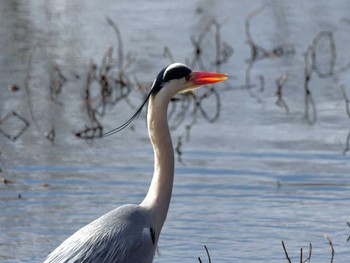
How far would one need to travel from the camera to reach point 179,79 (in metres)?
6.53

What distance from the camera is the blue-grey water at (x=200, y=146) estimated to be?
7.86m

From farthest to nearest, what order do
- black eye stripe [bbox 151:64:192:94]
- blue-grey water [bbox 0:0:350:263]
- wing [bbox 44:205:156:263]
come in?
blue-grey water [bbox 0:0:350:263] → black eye stripe [bbox 151:64:192:94] → wing [bbox 44:205:156:263]

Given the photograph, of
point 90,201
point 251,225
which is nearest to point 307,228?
point 251,225

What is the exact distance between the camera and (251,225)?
8008mm

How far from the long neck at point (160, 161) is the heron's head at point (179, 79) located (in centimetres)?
7

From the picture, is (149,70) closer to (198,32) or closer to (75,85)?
(75,85)

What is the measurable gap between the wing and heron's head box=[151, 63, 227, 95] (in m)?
0.79

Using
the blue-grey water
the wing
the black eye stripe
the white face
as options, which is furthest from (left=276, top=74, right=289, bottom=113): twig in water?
the wing

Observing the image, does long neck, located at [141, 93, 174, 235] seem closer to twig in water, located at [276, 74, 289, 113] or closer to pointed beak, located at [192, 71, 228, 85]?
pointed beak, located at [192, 71, 228, 85]

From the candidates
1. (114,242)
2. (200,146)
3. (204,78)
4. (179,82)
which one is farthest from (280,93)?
(114,242)

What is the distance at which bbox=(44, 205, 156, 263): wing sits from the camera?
606 centimetres

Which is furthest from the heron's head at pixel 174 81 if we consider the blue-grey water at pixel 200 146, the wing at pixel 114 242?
the blue-grey water at pixel 200 146

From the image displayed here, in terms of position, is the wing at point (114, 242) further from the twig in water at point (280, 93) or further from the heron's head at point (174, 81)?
the twig in water at point (280, 93)

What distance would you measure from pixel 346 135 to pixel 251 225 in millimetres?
2281
